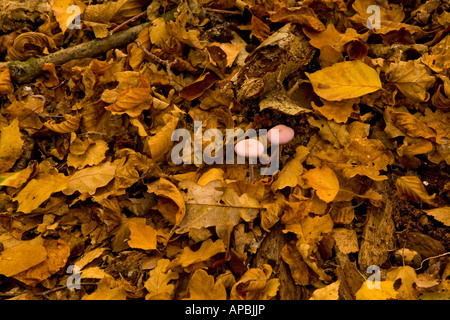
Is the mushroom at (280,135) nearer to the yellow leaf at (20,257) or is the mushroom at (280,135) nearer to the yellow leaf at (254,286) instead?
the yellow leaf at (254,286)

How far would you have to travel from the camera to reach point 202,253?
1522 millimetres

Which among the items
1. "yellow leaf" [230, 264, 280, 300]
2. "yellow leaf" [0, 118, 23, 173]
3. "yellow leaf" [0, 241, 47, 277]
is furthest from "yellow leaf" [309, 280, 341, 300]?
"yellow leaf" [0, 118, 23, 173]

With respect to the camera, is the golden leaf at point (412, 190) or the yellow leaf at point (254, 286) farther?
the golden leaf at point (412, 190)

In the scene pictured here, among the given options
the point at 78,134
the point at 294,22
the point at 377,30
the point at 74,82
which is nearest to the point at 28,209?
the point at 78,134

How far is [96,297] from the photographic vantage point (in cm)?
146

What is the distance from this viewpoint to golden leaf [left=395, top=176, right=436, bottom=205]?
5.23 ft

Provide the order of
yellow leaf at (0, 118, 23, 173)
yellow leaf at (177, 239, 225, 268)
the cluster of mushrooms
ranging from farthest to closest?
yellow leaf at (0, 118, 23, 173)
the cluster of mushrooms
yellow leaf at (177, 239, 225, 268)

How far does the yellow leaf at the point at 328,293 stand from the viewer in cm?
138

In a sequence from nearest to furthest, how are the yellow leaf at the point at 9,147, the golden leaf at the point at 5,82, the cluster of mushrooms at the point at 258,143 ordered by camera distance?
the cluster of mushrooms at the point at 258,143 < the yellow leaf at the point at 9,147 < the golden leaf at the point at 5,82

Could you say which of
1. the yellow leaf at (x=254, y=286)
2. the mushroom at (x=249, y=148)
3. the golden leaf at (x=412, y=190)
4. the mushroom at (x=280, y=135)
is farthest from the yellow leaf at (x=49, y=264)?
the golden leaf at (x=412, y=190)

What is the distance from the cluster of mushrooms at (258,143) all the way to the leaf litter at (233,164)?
0.07 metres

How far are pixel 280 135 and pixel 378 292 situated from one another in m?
0.76

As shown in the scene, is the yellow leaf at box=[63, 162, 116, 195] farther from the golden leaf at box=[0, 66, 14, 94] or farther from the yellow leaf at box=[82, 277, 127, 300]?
the golden leaf at box=[0, 66, 14, 94]
